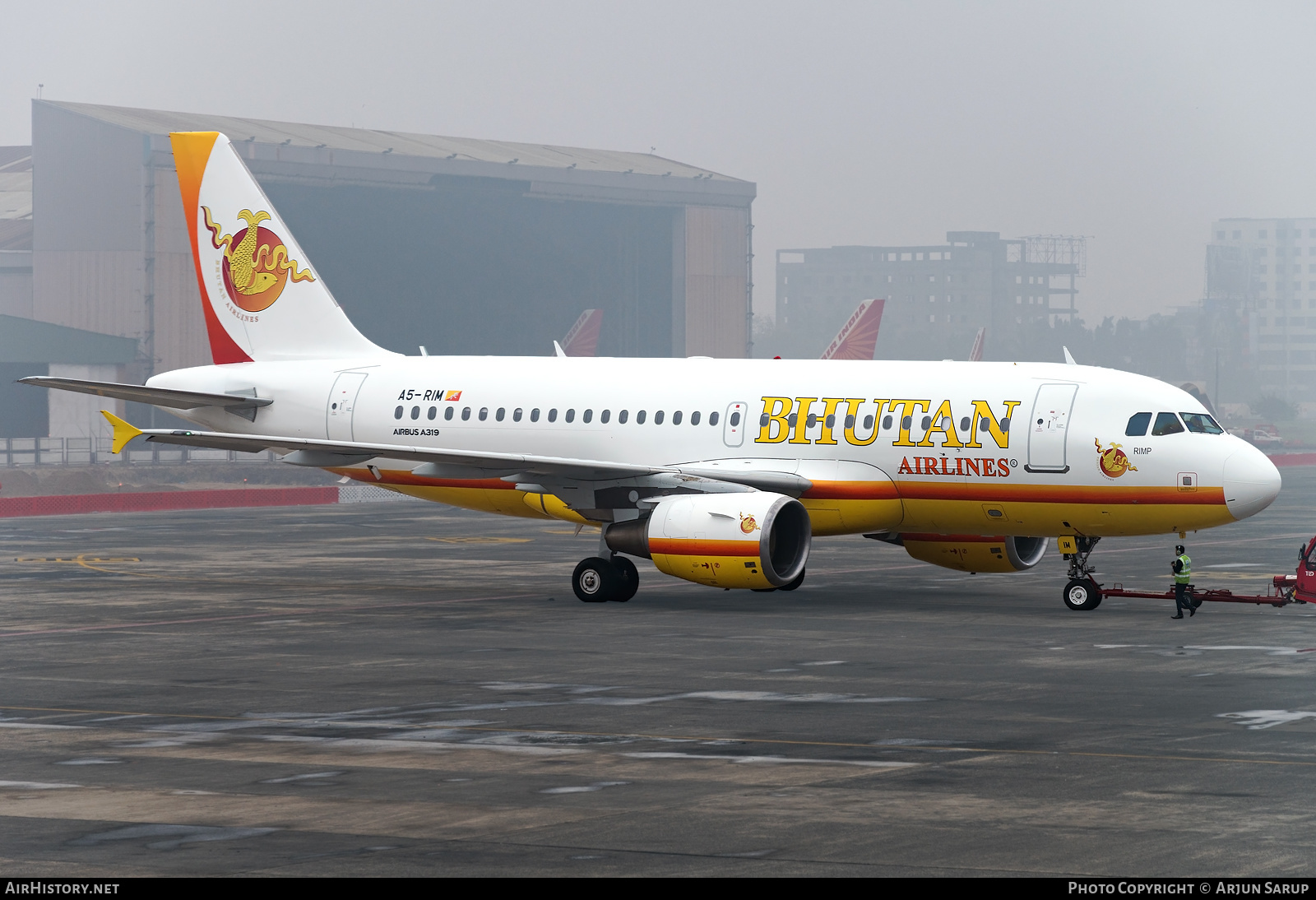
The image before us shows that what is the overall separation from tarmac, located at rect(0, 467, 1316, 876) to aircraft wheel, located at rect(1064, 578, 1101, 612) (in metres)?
0.46

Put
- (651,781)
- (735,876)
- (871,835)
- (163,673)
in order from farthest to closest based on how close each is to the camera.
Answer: (163,673) → (651,781) → (871,835) → (735,876)

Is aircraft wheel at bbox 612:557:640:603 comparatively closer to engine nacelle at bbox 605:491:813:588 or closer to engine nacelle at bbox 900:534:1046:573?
engine nacelle at bbox 605:491:813:588

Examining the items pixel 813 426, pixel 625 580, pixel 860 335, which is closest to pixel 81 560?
pixel 625 580

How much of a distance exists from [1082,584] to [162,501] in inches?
1637

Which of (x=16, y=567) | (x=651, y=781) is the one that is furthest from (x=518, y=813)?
(x=16, y=567)

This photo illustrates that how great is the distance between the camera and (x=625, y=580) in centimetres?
3056

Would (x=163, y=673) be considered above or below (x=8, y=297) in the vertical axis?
below

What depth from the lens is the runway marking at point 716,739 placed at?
52.2ft

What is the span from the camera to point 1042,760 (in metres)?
15.9

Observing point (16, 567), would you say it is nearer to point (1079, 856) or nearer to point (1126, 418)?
point (1126, 418)

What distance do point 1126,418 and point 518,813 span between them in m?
17.7

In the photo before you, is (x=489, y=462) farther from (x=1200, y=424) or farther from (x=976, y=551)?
(x=1200, y=424)

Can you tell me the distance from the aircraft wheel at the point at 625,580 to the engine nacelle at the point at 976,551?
5054 mm

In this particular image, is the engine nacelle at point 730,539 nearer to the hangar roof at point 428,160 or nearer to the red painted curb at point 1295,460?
the hangar roof at point 428,160
